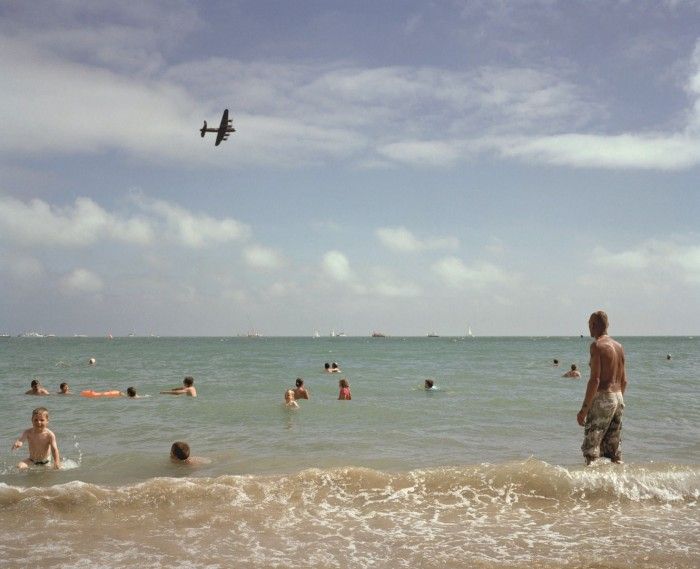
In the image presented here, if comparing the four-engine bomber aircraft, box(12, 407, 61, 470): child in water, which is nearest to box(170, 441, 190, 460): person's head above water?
box(12, 407, 61, 470): child in water

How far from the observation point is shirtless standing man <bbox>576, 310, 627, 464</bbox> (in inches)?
288

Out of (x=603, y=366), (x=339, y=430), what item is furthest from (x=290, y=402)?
(x=603, y=366)

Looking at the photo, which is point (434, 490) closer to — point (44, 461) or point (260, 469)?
point (260, 469)

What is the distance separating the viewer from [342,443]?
1137cm

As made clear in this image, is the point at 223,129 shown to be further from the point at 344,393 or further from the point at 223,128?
the point at 344,393

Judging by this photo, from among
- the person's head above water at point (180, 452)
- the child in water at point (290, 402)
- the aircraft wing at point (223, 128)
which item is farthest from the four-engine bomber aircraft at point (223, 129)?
the child in water at point (290, 402)

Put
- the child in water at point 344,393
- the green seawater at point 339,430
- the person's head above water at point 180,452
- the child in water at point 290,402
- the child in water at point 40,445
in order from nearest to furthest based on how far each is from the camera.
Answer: the child in water at point 40,445
the person's head above water at point 180,452
the green seawater at point 339,430
the child in water at point 290,402
the child in water at point 344,393

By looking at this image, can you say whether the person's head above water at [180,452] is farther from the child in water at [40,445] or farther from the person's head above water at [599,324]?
the person's head above water at [599,324]

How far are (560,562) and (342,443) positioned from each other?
6.64 metres

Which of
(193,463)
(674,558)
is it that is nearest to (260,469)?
(193,463)

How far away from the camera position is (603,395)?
7402 millimetres

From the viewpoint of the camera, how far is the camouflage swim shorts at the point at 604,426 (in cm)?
739

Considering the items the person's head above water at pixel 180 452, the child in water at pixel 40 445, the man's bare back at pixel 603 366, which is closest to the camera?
the man's bare back at pixel 603 366

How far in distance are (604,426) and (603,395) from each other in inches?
17.2
